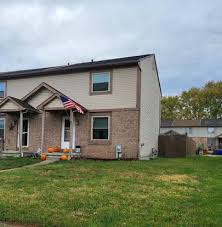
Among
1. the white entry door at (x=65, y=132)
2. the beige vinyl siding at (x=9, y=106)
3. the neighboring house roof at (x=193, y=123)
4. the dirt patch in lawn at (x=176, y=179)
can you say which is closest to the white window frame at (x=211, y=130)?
the neighboring house roof at (x=193, y=123)

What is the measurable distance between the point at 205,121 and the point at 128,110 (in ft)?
169

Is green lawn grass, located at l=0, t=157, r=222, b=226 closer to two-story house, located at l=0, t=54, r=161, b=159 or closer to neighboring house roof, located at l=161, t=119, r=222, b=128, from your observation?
two-story house, located at l=0, t=54, r=161, b=159

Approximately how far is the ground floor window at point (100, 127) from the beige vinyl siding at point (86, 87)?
0.68m

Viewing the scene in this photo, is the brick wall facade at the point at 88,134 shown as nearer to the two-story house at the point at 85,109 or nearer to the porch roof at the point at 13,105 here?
the two-story house at the point at 85,109

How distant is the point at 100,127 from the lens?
2033 centimetres

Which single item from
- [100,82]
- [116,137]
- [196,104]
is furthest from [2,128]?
[196,104]

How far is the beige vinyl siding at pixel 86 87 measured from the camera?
775 inches

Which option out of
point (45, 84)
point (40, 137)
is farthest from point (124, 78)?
point (40, 137)

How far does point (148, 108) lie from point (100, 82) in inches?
149

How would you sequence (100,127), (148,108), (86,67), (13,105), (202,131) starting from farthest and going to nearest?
(202,131)
(148,108)
(13,105)
(86,67)
(100,127)

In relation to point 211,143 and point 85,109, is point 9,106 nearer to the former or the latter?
point 85,109

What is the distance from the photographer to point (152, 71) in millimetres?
23516

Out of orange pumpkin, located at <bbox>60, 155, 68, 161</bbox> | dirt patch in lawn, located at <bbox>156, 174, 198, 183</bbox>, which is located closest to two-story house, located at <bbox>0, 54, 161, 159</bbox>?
orange pumpkin, located at <bbox>60, 155, 68, 161</bbox>

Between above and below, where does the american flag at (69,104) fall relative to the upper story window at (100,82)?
below
